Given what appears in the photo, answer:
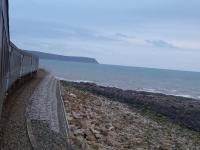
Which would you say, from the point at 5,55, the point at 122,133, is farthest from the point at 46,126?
the point at 122,133

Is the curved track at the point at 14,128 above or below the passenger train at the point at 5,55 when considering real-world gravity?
below

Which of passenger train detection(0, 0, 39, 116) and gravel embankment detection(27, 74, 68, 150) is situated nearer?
passenger train detection(0, 0, 39, 116)

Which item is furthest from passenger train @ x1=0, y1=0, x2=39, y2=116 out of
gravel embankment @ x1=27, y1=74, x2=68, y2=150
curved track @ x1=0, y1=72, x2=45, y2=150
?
gravel embankment @ x1=27, y1=74, x2=68, y2=150

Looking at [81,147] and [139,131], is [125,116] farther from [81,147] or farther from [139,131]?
[81,147]

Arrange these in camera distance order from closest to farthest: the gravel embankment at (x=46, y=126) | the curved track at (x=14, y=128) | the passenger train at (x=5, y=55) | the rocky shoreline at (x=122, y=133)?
1. the passenger train at (x=5, y=55)
2. the curved track at (x=14, y=128)
3. the gravel embankment at (x=46, y=126)
4. the rocky shoreline at (x=122, y=133)

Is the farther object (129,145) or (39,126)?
(129,145)

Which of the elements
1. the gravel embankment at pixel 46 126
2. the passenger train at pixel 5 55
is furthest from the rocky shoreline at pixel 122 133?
the passenger train at pixel 5 55

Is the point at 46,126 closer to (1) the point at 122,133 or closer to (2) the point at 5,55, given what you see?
(2) the point at 5,55

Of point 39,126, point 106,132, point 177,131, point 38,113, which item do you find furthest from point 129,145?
point 177,131

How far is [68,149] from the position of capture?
42.5 ft

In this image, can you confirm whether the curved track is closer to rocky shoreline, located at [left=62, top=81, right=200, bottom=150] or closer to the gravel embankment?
the gravel embankment

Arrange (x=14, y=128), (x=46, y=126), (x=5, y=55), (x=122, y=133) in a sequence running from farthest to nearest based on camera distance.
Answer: (x=122, y=133)
(x=46, y=126)
(x=14, y=128)
(x=5, y=55)

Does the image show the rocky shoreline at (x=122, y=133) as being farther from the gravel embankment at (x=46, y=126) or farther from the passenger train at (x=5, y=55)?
the passenger train at (x=5, y=55)

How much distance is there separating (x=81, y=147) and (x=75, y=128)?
3.92 meters
